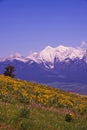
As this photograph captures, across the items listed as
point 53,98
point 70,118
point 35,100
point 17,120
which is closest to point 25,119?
point 17,120

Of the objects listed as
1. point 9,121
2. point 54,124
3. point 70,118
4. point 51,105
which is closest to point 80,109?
point 51,105

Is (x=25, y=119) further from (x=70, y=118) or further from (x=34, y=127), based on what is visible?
(x=70, y=118)

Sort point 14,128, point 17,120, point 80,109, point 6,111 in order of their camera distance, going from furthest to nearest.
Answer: point 80,109, point 6,111, point 17,120, point 14,128

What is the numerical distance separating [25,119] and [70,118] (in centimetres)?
418

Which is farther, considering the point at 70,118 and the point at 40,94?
the point at 40,94

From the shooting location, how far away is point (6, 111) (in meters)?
19.2

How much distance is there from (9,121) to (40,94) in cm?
1458

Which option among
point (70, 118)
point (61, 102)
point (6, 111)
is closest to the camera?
point (6, 111)

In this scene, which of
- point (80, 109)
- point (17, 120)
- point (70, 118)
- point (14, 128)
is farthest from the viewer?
point (80, 109)

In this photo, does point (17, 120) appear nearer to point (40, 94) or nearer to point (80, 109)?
point (80, 109)

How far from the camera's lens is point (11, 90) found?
30812 mm

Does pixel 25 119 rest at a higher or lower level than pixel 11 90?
lower

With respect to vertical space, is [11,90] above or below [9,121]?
above

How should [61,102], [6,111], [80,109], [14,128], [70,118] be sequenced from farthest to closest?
[61,102], [80,109], [70,118], [6,111], [14,128]
